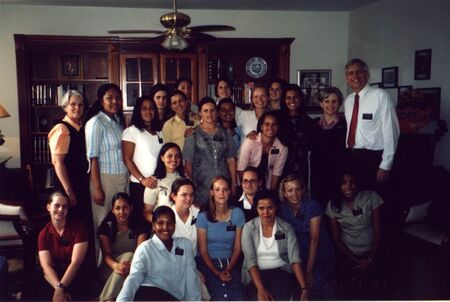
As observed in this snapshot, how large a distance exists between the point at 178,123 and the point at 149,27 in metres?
2.61

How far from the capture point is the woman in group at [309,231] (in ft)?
9.50

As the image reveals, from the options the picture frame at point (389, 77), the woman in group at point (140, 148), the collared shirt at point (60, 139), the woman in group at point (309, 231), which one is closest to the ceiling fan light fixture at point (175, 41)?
the woman in group at point (140, 148)

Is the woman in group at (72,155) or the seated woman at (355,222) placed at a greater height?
the woman in group at (72,155)

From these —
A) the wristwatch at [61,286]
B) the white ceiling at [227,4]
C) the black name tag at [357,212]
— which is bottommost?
the wristwatch at [61,286]

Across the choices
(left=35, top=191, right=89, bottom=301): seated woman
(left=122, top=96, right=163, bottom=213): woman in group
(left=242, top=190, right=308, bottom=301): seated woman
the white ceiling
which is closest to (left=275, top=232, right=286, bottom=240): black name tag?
(left=242, top=190, right=308, bottom=301): seated woman

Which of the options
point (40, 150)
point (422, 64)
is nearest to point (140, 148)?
point (40, 150)

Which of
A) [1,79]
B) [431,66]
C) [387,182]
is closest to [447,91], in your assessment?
[431,66]

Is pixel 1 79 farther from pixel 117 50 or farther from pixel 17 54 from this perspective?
pixel 117 50

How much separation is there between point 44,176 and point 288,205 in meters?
3.52

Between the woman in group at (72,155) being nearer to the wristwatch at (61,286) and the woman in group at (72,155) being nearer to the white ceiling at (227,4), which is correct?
the wristwatch at (61,286)

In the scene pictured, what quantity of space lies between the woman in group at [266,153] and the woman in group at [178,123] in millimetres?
490

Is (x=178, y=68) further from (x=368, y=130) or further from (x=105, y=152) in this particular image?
(x=368, y=130)

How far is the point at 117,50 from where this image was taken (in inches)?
205

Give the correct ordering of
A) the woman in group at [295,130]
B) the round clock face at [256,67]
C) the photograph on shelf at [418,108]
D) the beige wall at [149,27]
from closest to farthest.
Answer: the woman in group at [295,130]
the photograph on shelf at [418,108]
the beige wall at [149,27]
the round clock face at [256,67]
